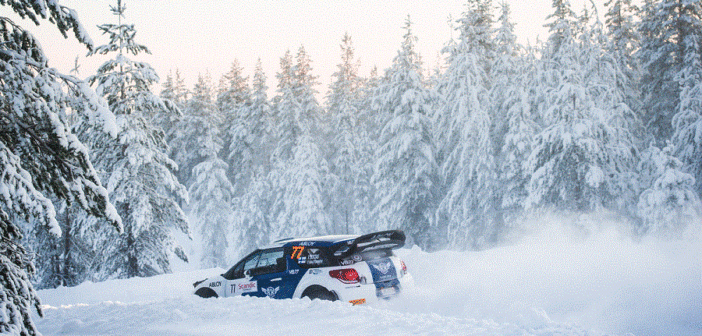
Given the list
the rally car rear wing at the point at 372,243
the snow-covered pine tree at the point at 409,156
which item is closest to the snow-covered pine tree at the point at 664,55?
the snow-covered pine tree at the point at 409,156

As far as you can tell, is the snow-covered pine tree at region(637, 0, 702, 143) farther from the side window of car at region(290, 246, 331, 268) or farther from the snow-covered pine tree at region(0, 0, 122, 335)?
the snow-covered pine tree at region(0, 0, 122, 335)

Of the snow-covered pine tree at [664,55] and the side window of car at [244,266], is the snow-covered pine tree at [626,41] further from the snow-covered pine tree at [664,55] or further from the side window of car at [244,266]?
the side window of car at [244,266]

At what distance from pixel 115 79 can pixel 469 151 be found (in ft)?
55.7

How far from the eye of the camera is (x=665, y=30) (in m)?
25.2

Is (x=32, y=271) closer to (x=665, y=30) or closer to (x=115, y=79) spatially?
(x=115, y=79)

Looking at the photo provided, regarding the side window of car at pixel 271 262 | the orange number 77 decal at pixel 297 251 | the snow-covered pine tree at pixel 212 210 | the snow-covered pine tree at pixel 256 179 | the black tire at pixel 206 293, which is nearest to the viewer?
the orange number 77 decal at pixel 297 251

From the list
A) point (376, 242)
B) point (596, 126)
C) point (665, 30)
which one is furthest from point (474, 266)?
point (665, 30)

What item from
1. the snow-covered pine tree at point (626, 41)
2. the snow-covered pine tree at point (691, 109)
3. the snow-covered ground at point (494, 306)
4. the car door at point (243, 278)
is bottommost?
the snow-covered ground at point (494, 306)

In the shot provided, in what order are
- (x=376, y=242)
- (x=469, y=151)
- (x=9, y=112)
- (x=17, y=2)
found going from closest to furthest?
1. (x=9, y=112)
2. (x=17, y=2)
3. (x=376, y=242)
4. (x=469, y=151)

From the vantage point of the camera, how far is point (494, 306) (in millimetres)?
9453

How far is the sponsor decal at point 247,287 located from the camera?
978cm

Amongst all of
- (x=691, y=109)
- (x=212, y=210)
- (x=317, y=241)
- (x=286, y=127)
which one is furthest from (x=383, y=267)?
(x=212, y=210)

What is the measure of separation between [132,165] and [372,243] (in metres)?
11.7

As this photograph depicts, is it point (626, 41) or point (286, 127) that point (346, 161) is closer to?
point (286, 127)
